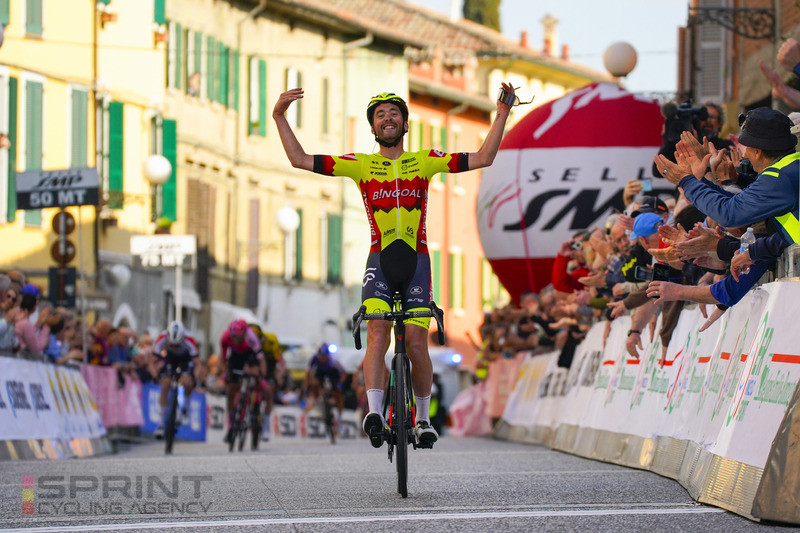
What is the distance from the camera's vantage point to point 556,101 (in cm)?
2603

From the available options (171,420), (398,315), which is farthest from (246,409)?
(398,315)

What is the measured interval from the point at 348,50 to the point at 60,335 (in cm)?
3541

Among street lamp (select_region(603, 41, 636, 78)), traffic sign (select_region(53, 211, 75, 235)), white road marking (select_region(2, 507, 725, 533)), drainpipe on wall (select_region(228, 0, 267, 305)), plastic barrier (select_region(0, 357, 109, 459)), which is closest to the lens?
white road marking (select_region(2, 507, 725, 533))

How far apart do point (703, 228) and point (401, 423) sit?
6.68 feet

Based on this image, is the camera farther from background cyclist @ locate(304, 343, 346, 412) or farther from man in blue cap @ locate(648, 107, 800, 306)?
background cyclist @ locate(304, 343, 346, 412)

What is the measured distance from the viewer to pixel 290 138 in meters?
10.6

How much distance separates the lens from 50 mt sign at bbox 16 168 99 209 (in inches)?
915

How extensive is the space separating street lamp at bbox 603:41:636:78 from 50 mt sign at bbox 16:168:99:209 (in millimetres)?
7175

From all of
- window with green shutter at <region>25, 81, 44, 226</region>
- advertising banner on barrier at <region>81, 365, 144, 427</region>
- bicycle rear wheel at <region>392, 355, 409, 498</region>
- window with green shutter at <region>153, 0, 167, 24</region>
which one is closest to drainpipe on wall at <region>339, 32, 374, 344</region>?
window with green shutter at <region>153, 0, 167, 24</region>

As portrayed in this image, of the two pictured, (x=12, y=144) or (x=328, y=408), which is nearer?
(x=328, y=408)

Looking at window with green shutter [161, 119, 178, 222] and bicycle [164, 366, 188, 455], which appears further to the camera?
window with green shutter [161, 119, 178, 222]

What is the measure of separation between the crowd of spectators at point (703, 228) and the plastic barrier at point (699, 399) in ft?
0.62

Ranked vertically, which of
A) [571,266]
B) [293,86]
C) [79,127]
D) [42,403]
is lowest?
[42,403]

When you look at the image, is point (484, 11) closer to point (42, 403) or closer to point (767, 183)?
point (42, 403)
